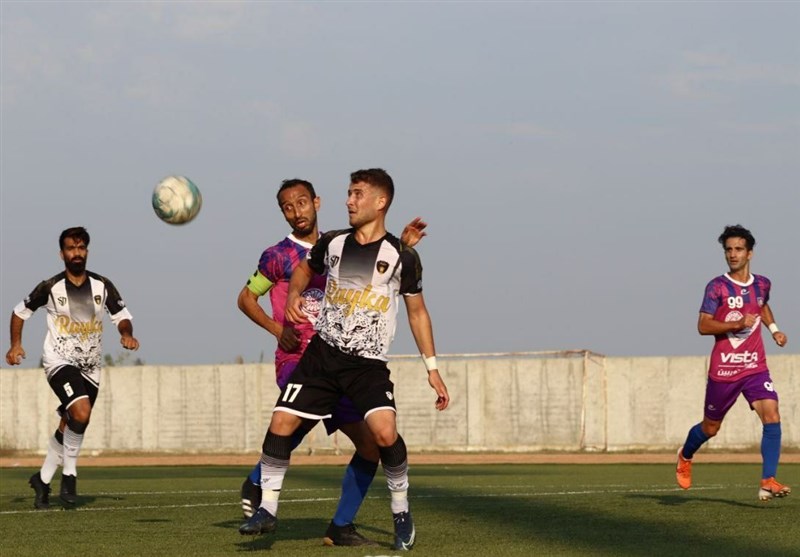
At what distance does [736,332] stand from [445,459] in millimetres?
14807

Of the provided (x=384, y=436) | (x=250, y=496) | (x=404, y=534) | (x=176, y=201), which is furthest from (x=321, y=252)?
(x=176, y=201)

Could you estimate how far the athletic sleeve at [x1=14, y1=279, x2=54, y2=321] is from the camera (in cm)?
1251

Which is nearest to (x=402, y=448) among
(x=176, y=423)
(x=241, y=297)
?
(x=241, y=297)

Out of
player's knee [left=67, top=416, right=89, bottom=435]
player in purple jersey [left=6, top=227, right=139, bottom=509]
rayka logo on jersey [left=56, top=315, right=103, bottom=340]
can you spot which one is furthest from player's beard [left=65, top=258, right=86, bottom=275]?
player's knee [left=67, top=416, right=89, bottom=435]

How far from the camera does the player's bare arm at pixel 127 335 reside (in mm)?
12500

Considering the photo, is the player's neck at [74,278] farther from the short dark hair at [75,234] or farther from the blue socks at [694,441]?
the blue socks at [694,441]

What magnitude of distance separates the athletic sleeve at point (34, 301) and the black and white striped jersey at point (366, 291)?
5120 millimetres

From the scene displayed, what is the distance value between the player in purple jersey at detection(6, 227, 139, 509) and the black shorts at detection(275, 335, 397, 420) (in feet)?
15.4

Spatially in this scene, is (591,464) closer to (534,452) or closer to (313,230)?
(534,452)

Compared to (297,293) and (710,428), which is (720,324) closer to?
(710,428)

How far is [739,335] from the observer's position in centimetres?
1194

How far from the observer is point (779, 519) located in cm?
992

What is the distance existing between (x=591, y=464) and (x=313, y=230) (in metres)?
14.5

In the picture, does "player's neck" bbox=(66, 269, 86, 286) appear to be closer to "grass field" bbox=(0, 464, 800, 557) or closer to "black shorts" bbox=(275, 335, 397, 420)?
"grass field" bbox=(0, 464, 800, 557)
